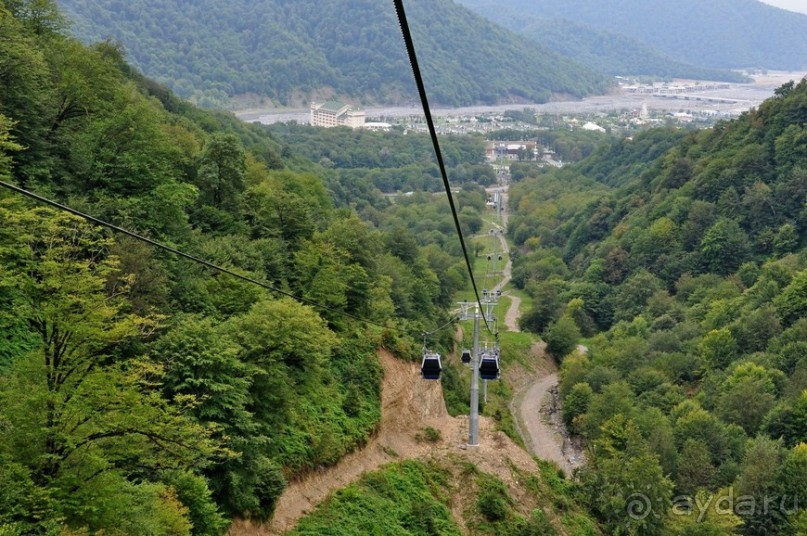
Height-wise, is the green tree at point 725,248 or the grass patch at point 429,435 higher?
the grass patch at point 429,435

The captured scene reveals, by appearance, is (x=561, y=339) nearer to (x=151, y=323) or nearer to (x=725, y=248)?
(x=725, y=248)

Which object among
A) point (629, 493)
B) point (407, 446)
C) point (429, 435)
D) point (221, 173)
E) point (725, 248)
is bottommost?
point (629, 493)

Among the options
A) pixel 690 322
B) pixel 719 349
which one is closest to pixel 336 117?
pixel 690 322

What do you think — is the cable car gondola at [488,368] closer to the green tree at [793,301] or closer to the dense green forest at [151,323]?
the dense green forest at [151,323]

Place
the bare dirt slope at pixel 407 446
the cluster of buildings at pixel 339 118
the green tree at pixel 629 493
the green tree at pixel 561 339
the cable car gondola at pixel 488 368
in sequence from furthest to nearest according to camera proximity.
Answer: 1. the cluster of buildings at pixel 339 118
2. the green tree at pixel 561 339
3. the green tree at pixel 629 493
4. the cable car gondola at pixel 488 368
5. the bare dirt slope at pixel 407 446

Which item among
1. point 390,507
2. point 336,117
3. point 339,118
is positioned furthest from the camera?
point 339,118

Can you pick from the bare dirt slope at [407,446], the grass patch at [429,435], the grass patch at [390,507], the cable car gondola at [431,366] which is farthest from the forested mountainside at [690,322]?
the cable car gondola at [431,366]

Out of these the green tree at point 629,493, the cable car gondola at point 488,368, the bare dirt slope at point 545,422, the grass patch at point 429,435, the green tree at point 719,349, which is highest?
the cable car gondola at point 488,368

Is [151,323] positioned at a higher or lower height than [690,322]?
higher

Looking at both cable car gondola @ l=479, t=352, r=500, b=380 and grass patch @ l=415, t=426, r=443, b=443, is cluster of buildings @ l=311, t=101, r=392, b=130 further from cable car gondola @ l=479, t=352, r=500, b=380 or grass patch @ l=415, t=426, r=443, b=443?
cable car gondola @ l=479, t=352, r=500, b=380
